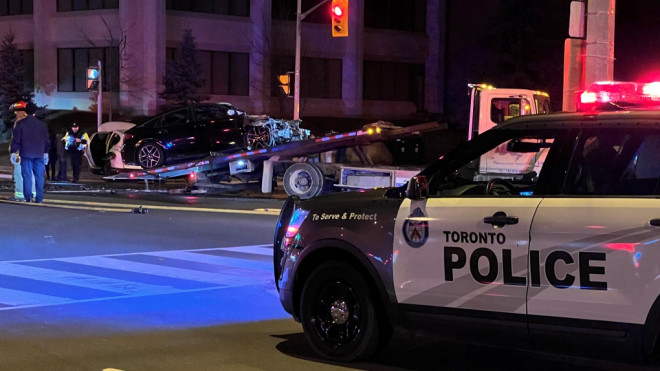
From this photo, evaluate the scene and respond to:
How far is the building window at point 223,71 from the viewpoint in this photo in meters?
43.7

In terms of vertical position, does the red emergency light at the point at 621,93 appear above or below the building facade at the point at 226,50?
below

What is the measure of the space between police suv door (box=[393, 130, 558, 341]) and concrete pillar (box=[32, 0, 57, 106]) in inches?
1675

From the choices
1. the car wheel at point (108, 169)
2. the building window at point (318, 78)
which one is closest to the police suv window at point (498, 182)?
the car wheel at point (108, 169)

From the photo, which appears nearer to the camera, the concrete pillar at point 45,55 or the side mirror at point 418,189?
the side mirror at point 418,189

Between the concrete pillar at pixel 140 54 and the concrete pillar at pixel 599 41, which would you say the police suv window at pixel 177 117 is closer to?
the concrete pillar at pixel 599 41

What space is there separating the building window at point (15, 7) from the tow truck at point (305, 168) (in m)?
30.2

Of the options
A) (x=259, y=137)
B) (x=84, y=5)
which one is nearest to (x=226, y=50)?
(x=84, y=5)

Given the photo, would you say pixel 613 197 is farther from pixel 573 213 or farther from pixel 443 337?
pixel 443 337

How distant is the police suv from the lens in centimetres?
450

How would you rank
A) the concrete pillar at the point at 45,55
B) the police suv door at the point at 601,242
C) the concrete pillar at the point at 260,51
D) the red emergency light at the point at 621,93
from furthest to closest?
1. the concrete pillar at the point at 260,51
2. the concrete pillar at the point at 45,55
3. the red emergency light at the point at 621,93
4. the police suv door at the point at 601,242

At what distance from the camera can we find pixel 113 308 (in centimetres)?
754

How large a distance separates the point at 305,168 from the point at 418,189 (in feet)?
44.2

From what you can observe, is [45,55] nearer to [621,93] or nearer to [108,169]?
[108,169]

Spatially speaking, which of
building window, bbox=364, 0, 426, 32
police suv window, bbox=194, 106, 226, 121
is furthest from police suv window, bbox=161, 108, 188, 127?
building window, bbox=364, 0, 426, 32
